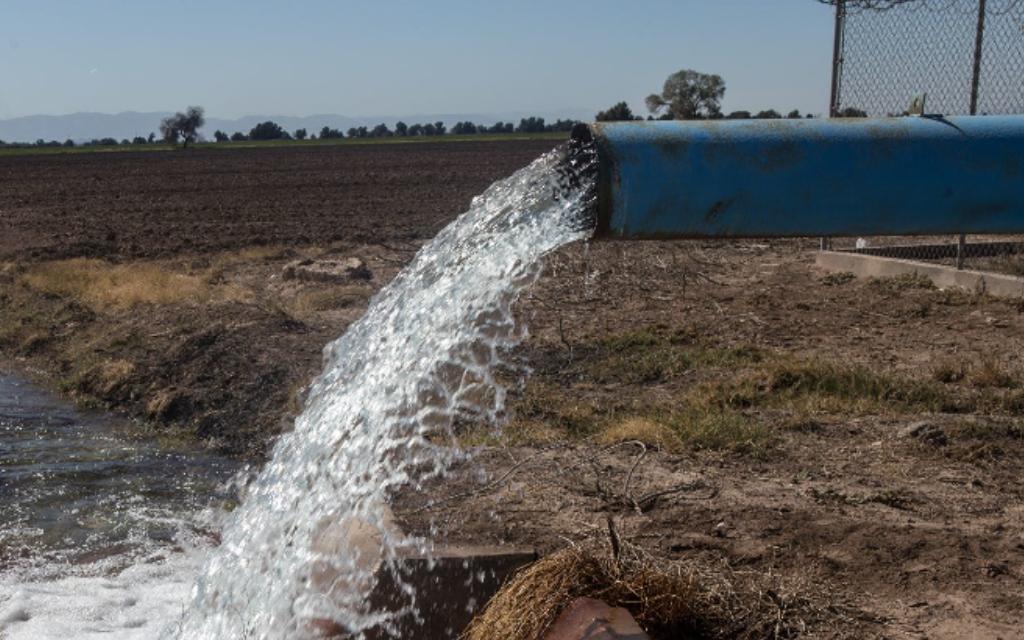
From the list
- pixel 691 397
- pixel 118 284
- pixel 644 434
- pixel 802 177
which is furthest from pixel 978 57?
pixel 118 284

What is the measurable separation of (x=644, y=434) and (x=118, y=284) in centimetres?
828

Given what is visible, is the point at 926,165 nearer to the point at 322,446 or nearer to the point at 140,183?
the point at 322,446

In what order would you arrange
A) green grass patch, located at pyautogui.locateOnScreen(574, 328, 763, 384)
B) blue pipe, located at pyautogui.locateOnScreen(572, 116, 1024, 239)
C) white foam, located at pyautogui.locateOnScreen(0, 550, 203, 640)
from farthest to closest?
green grass patch, located at pyautogui.locateOnScreen(574, 328, 763, 384) < white foam, located at pyautogui.locateOnScreen(0, 550, 203, 640) < blue pipe, located at pyautogui.locateOnScreen(572, 116, 1024, 239)

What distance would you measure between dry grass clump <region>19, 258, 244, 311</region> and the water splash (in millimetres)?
6528

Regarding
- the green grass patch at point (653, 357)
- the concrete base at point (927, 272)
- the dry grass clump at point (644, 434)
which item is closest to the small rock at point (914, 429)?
the dry grass clump at point (644, 434)

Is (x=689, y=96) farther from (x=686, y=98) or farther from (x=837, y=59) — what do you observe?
(x=837, y=59)

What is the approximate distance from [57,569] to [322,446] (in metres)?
1.91

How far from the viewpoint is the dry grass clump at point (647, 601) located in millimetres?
3582

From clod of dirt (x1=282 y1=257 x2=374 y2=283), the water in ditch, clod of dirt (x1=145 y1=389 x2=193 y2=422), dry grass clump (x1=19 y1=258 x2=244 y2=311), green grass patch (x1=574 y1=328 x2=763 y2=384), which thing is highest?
green grass patch (x1=574 y1=328 x2=763 y2=384)

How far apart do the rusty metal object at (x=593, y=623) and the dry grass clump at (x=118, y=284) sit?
26.0 ft

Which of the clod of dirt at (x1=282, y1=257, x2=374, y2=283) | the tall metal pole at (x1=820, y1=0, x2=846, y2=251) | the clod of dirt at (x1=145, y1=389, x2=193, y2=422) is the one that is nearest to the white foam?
the clod of dirt at (x1=145, y1=389, x2=193, y2=422)

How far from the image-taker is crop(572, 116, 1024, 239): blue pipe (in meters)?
2.41

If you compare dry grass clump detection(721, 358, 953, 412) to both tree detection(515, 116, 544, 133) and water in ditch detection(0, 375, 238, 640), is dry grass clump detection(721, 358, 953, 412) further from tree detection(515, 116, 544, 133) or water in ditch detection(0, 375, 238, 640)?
tree detection(515, 116, 544, 133)

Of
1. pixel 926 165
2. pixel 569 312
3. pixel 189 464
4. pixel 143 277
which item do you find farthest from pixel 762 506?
pixel 143 277
